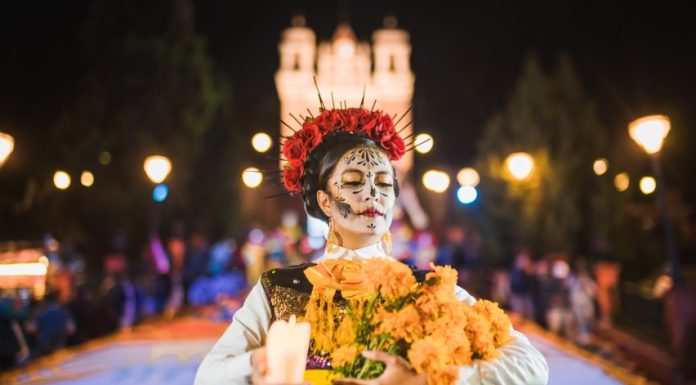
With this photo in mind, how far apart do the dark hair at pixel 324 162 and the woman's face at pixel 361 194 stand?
0.04 meters

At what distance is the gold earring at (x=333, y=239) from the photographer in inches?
105

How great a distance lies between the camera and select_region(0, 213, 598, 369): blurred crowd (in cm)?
A: 872

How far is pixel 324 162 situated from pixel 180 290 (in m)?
13.8

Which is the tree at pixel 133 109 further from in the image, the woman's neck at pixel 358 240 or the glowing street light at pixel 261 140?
the woman's neck at pixel 358 240

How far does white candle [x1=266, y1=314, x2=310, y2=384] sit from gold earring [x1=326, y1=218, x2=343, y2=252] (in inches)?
40.8

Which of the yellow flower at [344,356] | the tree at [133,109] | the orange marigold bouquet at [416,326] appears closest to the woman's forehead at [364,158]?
the orange marigold bouquet at [416,326]

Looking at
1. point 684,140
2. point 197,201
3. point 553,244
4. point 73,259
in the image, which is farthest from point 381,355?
point 197,201

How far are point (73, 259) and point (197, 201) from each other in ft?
38.8

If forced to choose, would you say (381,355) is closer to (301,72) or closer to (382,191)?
(382,191)

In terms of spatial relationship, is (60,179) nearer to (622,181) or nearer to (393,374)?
(393,374)

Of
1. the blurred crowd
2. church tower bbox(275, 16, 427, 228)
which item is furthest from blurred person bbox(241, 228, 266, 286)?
church tower bbox(275, 16, 427, 228)

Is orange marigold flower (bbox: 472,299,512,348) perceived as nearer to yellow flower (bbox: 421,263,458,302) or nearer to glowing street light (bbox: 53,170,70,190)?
yellow flower (bbox: 421,263,458,302)

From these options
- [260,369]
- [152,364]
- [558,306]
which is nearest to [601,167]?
[558,306]

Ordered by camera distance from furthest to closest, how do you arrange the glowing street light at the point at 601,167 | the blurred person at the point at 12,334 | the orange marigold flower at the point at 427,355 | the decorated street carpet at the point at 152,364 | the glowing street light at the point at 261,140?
the glowing street light at the point at 601,167, the glowing street light at the point at 261,140, the blurred person at the point at 12,334, the decorated street carpet at the point at 152,364, the orange marigold flower at the point at 427,355
